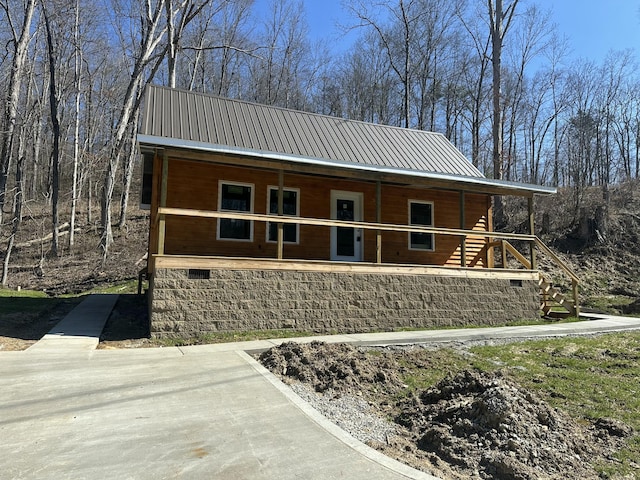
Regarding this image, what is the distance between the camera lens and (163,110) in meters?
11.5

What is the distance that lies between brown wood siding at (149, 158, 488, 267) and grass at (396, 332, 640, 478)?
210 inches

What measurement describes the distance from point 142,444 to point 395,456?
211 centimetres

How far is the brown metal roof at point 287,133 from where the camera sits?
1116 centimetres

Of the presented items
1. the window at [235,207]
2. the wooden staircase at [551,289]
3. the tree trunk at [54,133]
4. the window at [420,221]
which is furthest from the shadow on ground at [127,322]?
the tree trunk at [54,133]

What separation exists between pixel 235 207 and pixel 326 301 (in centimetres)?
377

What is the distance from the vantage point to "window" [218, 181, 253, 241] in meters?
11.5

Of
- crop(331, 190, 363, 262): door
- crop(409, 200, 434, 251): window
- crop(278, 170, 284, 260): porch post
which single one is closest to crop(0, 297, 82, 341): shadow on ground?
crop(278, 170, 284, 260): porch post

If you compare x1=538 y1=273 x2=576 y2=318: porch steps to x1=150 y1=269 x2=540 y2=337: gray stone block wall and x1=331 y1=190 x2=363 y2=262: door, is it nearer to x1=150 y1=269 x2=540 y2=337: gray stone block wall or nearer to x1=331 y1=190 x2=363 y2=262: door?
x1=150 y1=269 x2=540 y2=337: gray stone block wall

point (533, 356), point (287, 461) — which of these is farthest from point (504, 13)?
point (287, 461)

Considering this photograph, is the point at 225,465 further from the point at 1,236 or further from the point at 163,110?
the point at 1,236

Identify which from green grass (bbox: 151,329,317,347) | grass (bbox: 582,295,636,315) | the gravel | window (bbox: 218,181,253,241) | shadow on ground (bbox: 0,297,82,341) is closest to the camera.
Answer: the gravel

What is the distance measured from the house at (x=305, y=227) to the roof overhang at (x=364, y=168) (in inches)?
1.4

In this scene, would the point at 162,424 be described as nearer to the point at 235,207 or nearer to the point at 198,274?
the point at 198,274

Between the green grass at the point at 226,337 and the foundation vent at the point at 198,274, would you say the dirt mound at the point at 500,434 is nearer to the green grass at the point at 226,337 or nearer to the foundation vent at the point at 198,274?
the green grass at the point at 226,337
